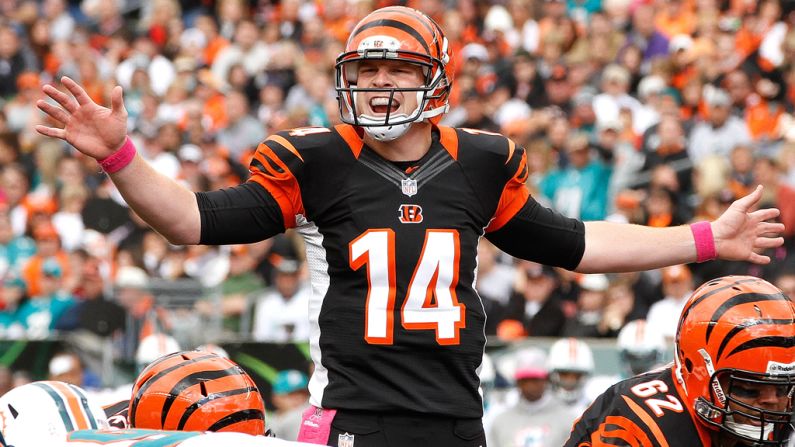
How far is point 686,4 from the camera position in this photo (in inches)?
546

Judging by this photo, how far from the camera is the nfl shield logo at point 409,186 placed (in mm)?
4492

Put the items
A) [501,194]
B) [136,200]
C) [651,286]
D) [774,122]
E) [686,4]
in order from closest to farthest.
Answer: [136,200]
[501,194]
[651,286]
[774,122]
[686,4]

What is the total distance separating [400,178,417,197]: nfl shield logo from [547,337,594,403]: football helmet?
17.0ft

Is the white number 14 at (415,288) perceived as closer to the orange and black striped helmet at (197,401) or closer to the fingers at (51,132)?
the orange and black striped helmet at (197,401)

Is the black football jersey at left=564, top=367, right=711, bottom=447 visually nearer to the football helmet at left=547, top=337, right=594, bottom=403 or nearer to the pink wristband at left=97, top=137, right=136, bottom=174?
the pink wristband at left=97, top=137, right=136, bottom=174

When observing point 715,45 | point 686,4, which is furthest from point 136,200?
point 686,4

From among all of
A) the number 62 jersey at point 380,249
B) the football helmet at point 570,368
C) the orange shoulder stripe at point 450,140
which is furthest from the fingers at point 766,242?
the football helmet at point 570,368

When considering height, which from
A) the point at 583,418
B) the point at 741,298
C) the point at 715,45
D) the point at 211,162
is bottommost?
the point at 583,418

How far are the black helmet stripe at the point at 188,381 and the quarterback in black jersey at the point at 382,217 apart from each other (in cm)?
41

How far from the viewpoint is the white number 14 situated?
4383 millimetres

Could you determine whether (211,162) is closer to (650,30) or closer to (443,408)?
(650,30)

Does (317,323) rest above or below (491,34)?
below

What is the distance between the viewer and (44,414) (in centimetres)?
461

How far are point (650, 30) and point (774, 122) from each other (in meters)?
2.09
